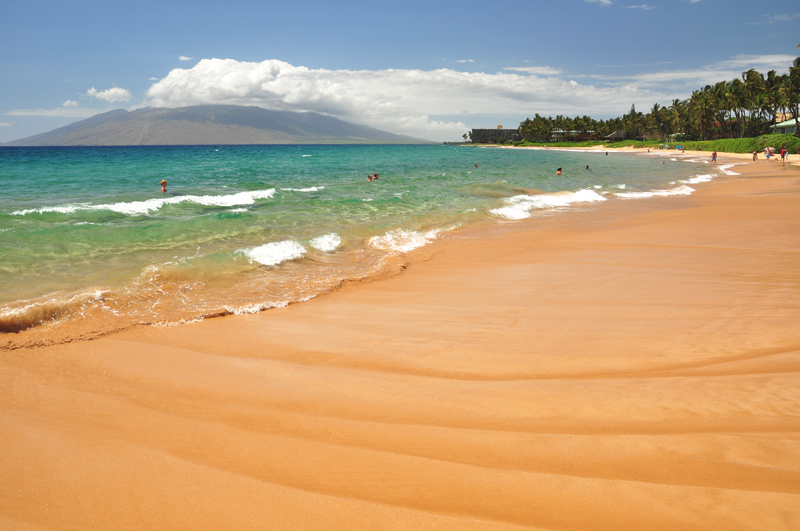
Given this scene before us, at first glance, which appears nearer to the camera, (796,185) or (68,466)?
(68,466)

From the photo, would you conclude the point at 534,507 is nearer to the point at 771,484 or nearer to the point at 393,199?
the point at 771,484

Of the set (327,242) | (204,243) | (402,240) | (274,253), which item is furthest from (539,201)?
(204,243)

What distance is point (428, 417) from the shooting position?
3.41 meters

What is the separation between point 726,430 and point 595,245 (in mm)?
7925

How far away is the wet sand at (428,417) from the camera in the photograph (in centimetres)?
249

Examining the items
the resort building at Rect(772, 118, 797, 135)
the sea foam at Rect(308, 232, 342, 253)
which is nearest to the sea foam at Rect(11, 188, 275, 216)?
the sea foam at Rect(308, 232, 342, 253)

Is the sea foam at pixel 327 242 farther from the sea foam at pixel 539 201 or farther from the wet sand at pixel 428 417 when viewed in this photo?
the sea foam at pixel 539 201

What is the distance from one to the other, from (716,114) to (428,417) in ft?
364

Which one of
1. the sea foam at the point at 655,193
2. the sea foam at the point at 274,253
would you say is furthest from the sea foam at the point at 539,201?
the sea foam at the point at 274,253

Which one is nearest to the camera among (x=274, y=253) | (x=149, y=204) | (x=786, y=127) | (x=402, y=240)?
(x=274, y=253)

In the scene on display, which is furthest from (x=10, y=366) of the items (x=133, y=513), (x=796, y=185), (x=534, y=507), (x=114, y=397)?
(x=796, y=185)

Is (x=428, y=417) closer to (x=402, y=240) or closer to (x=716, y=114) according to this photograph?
(x=402, y=240)

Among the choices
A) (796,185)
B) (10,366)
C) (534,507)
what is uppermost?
(796,185)

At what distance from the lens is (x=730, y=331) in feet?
15.8
